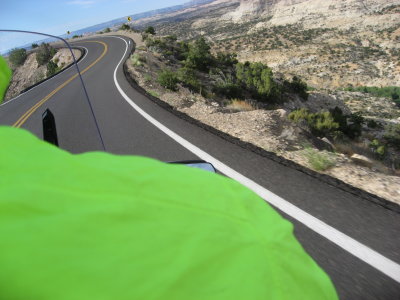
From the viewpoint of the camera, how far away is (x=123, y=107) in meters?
9.71

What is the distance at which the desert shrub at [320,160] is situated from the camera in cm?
442

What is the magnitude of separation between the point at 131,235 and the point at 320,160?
4.36 metres

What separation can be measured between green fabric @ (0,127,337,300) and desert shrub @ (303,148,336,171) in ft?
12.4

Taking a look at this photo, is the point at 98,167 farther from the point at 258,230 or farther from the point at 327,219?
the point at 327,219

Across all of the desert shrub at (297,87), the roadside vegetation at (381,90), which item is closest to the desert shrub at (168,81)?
the desert shrub at (297,87)

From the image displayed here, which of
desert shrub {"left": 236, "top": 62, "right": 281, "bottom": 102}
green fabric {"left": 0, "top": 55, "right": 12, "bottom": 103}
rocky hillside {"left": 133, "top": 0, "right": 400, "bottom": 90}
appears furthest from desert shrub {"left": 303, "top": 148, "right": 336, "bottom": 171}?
rocky hillside {"left": 133, "top": 0, "right": 400, "bottom": 90}

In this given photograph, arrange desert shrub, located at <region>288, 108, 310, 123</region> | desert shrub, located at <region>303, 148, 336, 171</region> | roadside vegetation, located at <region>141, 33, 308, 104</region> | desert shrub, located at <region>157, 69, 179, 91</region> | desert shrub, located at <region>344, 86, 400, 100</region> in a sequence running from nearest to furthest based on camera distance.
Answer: desert shrub, located at <region>303, 148, 336, 171</region>, desert shrub, located at <region>288, 108, 310, 123</region>, desert shrub, located at <region>157, 69, 179, 91</region>, roadside vegetation, located at <region>141, 33, 308, 104</region>, desert shrub, located at <region>344, 86, 400, 100</region>

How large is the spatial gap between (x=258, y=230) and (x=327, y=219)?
2.38 metres

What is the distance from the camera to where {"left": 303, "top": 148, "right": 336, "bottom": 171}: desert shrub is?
4.42 metres

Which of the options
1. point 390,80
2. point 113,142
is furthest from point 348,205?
point 390,80

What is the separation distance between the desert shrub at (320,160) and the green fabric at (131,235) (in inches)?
148

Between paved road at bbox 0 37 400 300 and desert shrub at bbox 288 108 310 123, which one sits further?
desert shrub at bbox 288 108 310 123

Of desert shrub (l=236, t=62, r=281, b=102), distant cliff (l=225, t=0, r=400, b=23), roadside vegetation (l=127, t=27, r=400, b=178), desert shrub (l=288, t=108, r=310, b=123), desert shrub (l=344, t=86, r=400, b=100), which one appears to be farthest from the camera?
distant cliff (l=225, t=0, r=400, b=23)

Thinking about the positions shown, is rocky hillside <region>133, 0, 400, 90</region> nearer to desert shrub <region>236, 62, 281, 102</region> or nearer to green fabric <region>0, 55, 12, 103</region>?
desert shrub <region>236, 62, 281, 102</region>
